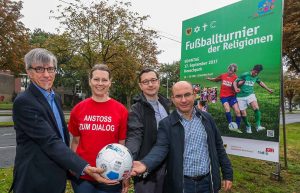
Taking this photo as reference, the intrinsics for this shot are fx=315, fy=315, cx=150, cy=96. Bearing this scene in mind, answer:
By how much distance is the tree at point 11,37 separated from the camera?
23.6 m

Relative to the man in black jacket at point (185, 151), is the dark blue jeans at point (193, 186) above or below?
below

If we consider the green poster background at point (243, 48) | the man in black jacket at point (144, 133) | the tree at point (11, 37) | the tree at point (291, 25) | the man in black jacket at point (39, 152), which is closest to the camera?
the man in black jacket at point (39, 152)

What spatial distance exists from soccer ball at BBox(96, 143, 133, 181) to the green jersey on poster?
13.4 ft

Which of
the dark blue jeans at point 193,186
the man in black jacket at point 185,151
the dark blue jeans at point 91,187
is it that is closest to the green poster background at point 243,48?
the man in black jacket at point 185,151

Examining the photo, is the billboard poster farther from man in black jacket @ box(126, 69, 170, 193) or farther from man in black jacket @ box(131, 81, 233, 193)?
man in black jacket @ box(126, 69, 170, 193)

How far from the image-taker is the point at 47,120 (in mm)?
2881

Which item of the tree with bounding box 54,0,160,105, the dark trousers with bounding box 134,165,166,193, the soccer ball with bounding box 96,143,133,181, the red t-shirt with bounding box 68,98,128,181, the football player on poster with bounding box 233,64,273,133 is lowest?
the dark trousers with bounding box 134,165,166,193

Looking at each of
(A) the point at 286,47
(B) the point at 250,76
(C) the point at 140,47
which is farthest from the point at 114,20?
(B) the point at 250,76

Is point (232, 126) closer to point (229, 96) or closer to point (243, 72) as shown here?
point (229, 96)

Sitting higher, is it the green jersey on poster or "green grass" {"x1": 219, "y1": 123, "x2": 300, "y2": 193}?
the green jersey on poster

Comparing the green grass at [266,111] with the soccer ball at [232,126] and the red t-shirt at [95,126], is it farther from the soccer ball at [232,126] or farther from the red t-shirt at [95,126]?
the red t-shirt at [95,126]

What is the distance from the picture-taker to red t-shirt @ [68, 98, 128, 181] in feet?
10.8

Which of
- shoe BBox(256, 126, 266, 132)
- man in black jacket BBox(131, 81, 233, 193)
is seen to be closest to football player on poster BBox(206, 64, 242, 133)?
shoe BBox(256, 126, 266, 132)

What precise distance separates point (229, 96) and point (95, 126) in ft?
13.8
